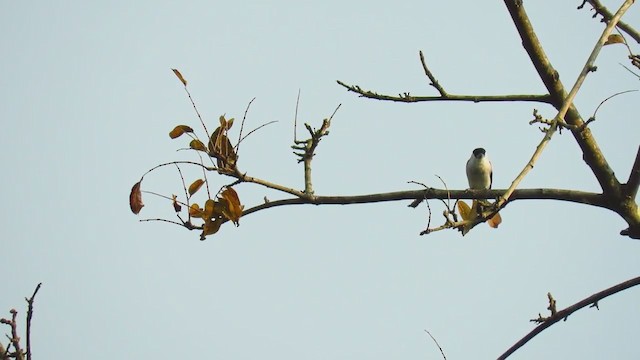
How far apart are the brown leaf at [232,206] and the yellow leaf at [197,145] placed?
0.25 metres

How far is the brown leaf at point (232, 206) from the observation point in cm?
330

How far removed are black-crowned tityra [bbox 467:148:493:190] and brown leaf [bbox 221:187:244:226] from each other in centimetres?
625

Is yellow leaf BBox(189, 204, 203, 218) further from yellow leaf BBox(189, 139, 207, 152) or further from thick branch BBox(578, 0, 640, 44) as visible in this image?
thick branch BBox(578, 0, 640, 44)

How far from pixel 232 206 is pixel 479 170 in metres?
6.30

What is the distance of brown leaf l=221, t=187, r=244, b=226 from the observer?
330 cm

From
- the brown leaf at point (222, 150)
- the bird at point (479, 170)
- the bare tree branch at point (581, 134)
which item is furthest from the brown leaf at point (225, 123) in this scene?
the bird at point (479, 170)

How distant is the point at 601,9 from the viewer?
3.64m

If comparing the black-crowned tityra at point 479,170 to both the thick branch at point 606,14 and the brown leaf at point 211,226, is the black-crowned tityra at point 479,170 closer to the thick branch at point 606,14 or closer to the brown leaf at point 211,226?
the thick branch at point 606,14

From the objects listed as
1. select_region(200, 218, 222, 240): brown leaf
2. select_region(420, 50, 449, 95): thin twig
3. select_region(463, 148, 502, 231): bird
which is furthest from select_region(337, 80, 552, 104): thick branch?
select_region(463, 148, 502, 231): bird

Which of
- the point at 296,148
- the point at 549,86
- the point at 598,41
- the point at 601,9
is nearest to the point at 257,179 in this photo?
the point at 296,148

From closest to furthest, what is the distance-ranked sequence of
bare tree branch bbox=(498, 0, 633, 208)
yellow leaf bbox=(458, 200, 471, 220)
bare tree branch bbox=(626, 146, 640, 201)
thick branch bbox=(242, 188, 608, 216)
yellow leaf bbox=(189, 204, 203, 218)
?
bare tree branch bbox=(498, 0, 633, 208) → bare tree branch bbox=(626, 146, 640, 201) → thick branch bbox=(242, 188, 608, 216) → yellow leaf bbox=(458, 200, 471, 220) → yellow leaf bbox=(189, 204, 203, 218)

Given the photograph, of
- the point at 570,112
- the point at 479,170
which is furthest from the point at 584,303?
the point at 479,170

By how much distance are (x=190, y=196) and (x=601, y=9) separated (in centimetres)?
239

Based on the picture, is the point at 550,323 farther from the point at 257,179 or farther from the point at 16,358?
the point at 16,358
